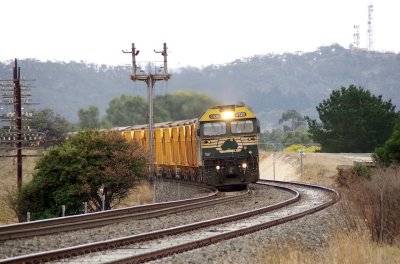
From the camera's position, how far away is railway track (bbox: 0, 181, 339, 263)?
1210 centimetres

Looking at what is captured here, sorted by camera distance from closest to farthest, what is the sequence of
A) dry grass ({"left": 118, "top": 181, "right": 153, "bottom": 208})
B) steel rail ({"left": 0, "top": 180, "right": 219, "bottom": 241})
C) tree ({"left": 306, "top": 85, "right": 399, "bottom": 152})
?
1. steel rail ({"left": 0, "top": 180, "right": 219, "bottom": 241})
2. dry grass ({"left": 118, "top": 181, "right": 153, "bottom": 208})
3. tree ({"left": 306, "top": 85, "right": 399, "bottom": 152})

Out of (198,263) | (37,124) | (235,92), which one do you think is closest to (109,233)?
(198,263)

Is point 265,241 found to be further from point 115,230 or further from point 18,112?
point 18,112

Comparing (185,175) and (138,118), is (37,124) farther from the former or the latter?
(185,175)

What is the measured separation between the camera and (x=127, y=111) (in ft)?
375

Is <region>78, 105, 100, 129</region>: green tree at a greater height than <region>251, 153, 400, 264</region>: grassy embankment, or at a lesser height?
greater

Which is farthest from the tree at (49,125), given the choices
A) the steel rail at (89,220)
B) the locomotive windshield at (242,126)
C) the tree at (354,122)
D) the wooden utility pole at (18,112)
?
the steel rail at (89,220)

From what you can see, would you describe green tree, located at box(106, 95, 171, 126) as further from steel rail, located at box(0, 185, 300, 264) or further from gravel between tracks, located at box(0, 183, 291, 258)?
steel rail, located at box(0, 185, 300, 264)

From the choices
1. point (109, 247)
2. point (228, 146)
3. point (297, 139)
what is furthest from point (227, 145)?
point (297, 139)

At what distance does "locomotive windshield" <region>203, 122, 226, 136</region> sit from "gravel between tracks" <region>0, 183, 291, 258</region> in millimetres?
3783

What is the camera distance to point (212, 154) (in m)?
28.1

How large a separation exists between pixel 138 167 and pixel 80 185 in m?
3.90

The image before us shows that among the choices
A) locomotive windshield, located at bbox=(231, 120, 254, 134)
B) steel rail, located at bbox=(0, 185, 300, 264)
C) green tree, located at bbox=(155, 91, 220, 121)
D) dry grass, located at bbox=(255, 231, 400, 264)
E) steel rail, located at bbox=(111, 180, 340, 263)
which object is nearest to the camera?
dry grass, located at bbox=(255, 231, 400, 264)

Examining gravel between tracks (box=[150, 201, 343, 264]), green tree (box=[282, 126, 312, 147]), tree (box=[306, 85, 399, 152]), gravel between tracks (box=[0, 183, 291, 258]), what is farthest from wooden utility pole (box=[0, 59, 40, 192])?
green tree (box=[282, 126, 312, 147])
